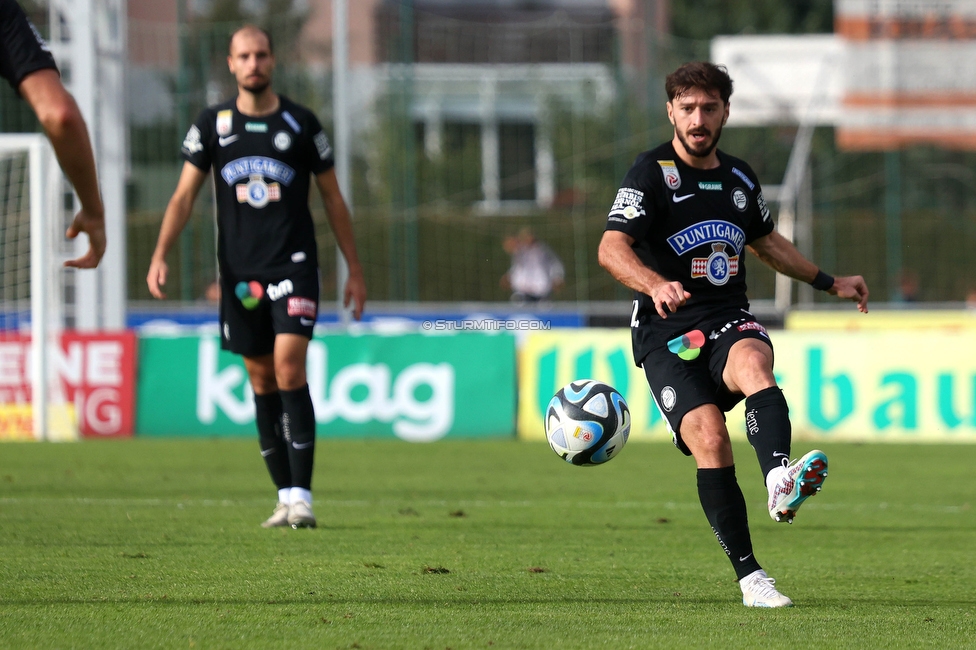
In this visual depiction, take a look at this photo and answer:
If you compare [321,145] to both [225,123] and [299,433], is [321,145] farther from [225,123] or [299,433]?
[299,433]

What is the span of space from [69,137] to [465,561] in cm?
283

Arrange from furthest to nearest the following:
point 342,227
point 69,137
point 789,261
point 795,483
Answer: point 342,227
point 789,261
point 795,483
point 69,137

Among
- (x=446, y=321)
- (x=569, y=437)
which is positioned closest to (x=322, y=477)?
(x=569, y=437)

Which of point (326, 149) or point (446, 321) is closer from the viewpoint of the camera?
point (326, 149)

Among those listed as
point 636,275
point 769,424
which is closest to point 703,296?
point 636,275

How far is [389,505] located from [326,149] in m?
2.24

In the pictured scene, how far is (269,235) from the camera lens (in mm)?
7117

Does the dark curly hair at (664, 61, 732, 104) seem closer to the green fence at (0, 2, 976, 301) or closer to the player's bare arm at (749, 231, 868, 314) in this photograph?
the player's bare arm at (749, 231, 868, 314)

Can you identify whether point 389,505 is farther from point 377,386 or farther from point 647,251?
point 377,386

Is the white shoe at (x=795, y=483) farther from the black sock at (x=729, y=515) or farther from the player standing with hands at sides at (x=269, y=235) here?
the player standing with hands at sides at (x=269, y=235)

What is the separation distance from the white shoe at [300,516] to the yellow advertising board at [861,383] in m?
6.81

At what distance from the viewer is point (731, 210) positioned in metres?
5.45

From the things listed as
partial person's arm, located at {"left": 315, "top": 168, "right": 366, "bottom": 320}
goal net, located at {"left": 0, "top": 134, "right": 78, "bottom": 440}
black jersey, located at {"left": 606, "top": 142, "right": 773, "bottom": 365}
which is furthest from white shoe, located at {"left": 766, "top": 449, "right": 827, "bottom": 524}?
goal net, located at {"left": 0, "top": 134, "right": 78, "bottom": 440}

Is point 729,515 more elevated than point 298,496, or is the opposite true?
point 729,515
